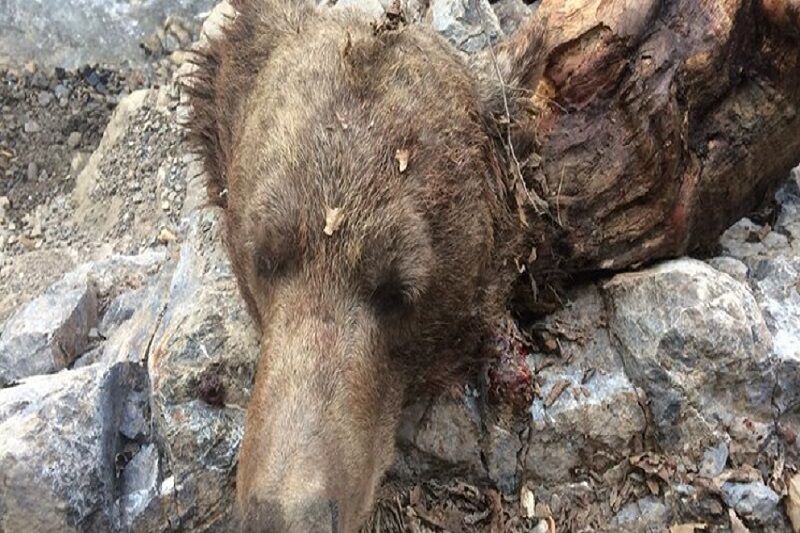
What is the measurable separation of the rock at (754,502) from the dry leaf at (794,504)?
34 millimetres

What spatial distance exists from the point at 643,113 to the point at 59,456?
231cm

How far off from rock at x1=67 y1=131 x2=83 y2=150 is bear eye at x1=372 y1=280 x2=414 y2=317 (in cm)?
429

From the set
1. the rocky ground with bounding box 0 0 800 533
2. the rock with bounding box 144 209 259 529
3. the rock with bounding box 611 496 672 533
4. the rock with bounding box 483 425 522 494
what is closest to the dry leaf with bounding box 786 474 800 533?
the rocky ground with bounding box 0 0 800 533

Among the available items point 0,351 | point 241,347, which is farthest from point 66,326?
point 241,347

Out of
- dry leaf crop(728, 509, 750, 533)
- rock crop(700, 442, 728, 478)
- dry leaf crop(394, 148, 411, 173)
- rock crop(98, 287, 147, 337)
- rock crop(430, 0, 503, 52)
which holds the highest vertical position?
dry leaf crop(394, 148, 411, 173)

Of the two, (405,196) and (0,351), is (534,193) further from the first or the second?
(0,351)

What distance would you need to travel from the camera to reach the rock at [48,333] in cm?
433

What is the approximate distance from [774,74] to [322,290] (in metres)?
2.04

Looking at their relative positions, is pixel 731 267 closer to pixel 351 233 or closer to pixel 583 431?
pixel 583 431

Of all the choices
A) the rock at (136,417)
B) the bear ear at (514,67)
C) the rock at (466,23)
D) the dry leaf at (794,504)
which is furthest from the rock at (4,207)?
the dry leaf at (794,504)

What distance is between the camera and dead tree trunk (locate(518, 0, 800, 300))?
344 centimetres

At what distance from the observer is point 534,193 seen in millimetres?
3348

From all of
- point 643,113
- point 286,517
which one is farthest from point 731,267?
point 286,517

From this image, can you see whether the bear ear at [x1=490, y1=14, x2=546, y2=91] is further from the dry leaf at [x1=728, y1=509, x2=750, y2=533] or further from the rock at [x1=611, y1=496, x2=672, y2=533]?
the dry leaf at [x1=728, y1=509, x2=750, y2=533]
